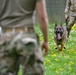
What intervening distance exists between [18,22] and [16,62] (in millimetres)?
498

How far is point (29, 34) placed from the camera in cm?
434

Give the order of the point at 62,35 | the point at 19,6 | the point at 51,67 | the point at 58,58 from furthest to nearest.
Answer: the point at 62,35
the point at 58,58
the point at 51,67
the point at 19,6

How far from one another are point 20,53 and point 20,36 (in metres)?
0.20

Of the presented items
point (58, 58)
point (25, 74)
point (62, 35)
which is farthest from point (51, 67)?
point (25, 74)

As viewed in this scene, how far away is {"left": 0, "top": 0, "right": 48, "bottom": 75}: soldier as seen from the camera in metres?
4.29

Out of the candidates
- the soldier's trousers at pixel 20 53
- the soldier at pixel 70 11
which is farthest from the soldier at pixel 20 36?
the soldier at pixel 70 11

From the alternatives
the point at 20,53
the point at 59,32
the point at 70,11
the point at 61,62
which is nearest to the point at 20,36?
the point at 20,53

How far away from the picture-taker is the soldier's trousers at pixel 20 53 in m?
4.28

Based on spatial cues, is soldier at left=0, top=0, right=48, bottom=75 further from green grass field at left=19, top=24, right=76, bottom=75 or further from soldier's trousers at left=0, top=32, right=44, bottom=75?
green grass field at left=19, top=24, right=76, bottom=75

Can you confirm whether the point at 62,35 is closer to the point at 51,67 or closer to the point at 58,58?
the point at 58,58

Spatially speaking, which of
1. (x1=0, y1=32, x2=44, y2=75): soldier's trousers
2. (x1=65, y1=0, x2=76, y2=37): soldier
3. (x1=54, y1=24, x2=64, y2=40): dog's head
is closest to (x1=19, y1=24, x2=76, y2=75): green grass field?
(x1=54, y1=24, x2=64, y2=40): dog's head

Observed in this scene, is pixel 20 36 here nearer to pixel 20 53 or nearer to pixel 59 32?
pixel 20 53

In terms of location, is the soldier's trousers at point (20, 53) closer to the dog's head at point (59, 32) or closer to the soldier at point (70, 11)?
the dog's head at point (59, 32)

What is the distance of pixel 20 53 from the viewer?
430 cm
